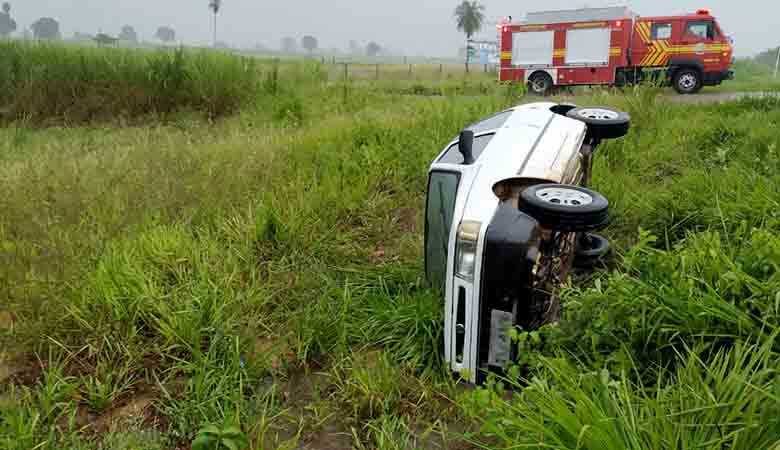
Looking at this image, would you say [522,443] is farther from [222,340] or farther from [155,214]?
[155,214]

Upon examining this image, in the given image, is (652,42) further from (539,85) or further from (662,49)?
(539,85)

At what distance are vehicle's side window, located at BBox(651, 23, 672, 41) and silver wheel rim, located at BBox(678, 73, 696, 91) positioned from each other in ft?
4.44

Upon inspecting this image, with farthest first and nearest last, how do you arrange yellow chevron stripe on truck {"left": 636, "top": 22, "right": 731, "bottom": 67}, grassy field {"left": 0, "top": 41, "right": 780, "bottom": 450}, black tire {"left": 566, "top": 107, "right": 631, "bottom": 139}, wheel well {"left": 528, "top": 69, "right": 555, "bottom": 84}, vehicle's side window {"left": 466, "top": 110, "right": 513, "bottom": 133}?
wheel well {"left": 528, "top": 69, "right": 555, "bottom": 84}
yellow chevron stripe on truck {"left": 636, "top": 22, "right": 731, "bottom": 67}
black tire {"left": 566, "top": 107, "right": 631, "bottom": 139}
vehicle's side window {"left": 466, "top": 110, "right": 513, "bottom": 133}
grassy field {"left": 0, "top": 41, "right": 780, "bottom": 450}

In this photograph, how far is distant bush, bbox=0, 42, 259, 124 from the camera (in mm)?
13664

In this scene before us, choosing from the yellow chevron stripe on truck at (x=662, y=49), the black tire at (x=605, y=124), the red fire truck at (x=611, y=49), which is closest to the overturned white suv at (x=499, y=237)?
the black tire at (x=605, y=124)

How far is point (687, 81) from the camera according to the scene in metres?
16.8

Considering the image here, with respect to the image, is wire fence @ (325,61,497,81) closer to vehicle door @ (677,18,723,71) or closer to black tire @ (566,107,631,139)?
vehicle door @ (677,18,723,71)

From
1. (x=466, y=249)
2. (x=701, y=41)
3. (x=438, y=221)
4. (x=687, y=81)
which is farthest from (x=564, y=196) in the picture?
(x=701, y=41)

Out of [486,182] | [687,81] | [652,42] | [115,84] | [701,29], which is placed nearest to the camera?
[486,182]

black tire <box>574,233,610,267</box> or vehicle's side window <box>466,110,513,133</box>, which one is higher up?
vehicle's side window <box>466,110,513,133</box>

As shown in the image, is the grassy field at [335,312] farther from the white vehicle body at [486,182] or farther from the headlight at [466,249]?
the headlight at [466,249]

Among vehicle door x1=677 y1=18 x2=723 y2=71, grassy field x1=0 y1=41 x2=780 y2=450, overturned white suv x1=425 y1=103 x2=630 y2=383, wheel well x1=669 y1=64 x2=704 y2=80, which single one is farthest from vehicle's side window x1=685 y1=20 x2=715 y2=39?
overturned white suv x1=425 y1=103 x2=630 y2=383

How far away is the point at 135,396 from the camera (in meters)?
2.94

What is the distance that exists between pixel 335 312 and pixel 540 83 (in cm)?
1788
